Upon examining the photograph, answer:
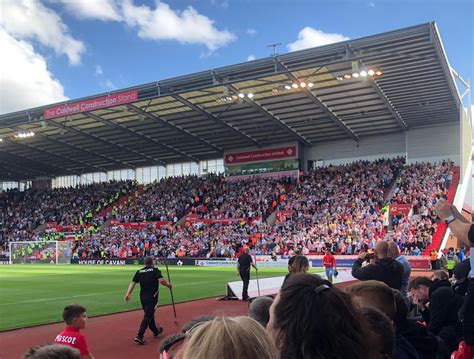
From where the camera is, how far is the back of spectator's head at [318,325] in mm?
2037

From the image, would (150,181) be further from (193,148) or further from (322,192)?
(322,192)

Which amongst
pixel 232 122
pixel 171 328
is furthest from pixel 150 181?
pixel 171 328

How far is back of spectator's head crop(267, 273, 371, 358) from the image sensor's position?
204cm

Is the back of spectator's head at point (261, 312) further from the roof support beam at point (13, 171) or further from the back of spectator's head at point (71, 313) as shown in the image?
the roof support beam at point (13, 171)

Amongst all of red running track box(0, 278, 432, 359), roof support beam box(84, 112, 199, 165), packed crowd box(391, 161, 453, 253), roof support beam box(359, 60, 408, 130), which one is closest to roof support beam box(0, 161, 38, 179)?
roof support beam box(84, 112, 199, 165)

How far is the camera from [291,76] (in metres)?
31.6

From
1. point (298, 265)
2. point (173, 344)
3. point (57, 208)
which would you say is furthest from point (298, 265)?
point (57, 208)

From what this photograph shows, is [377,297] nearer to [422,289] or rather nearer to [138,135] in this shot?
[422,289]

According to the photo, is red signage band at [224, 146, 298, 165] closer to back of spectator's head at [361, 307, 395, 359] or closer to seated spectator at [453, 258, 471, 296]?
seated spectator at [453, 258, 471, 296]

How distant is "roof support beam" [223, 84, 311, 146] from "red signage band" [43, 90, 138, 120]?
726 centimetres

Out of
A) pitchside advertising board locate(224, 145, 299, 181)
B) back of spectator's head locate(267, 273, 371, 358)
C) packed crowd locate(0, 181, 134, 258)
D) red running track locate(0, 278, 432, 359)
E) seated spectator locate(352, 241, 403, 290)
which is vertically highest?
pitchside advertising board locate(224, 145, 299, 181)

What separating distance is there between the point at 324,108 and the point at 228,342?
37.7 metres

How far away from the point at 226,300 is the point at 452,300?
37.6 ft

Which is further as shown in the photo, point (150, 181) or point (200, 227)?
point (150, 181)
